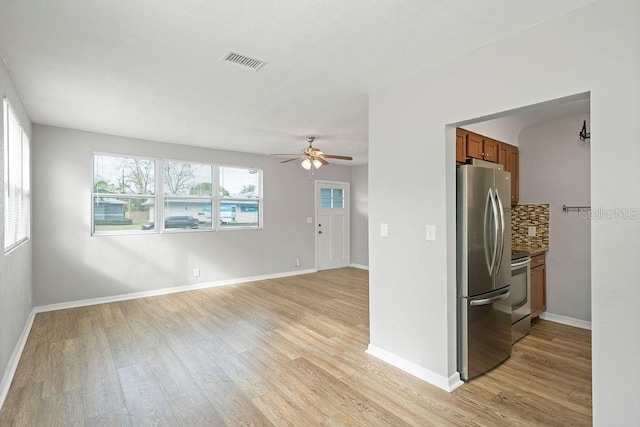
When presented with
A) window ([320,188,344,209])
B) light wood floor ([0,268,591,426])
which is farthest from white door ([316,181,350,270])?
light wood floor ([0,268,591,426])

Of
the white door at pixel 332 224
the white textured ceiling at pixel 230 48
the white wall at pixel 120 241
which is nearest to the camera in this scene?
the white textured ceiling at pixel 230 48

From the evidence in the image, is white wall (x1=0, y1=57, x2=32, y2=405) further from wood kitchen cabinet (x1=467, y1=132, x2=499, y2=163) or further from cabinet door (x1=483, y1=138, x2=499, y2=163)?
cabinet door (x1=483, y1=138, x2=499, y2=163)

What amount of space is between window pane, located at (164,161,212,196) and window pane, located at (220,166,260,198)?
285 mm

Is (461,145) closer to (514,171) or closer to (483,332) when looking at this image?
(483,332)

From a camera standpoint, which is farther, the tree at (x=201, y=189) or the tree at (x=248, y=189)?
the tree at (x=248, y=189)

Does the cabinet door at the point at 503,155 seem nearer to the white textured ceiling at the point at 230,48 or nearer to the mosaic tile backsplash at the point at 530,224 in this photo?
the mosaic tile backsplash at the point at 530,224

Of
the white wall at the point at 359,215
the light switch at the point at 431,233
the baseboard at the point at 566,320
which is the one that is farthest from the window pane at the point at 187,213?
the baseboard at the point at 566,320

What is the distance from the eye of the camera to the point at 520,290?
352cm

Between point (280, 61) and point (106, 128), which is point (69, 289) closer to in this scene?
point (106, 128)

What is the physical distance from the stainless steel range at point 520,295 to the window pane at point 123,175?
5266mm

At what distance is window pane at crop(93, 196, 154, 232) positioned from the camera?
4.88 metres

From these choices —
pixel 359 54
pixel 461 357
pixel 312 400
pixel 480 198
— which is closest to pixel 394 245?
pixel 480 198

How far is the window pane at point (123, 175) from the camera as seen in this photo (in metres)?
4.88

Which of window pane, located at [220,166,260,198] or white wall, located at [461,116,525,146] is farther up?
white wall, located at [461,116,525,146]
